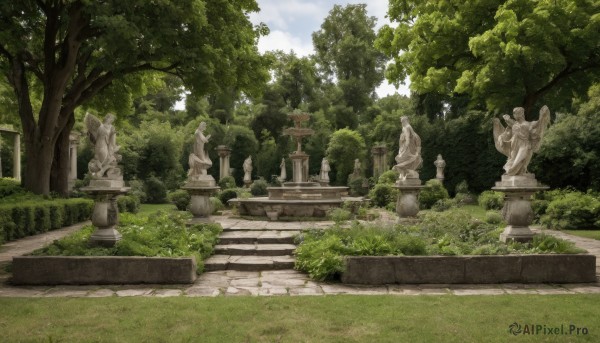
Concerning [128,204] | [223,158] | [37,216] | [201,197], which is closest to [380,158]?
[223,158]

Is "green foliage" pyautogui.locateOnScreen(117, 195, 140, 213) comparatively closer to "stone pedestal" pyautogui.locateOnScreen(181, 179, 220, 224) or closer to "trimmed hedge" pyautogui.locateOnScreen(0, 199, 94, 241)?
"trimmed hedge" pyautogui.locateOnScreen(0, 199, 94, 241)

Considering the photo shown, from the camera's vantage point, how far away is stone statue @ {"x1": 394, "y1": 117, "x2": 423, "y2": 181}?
39.0ft

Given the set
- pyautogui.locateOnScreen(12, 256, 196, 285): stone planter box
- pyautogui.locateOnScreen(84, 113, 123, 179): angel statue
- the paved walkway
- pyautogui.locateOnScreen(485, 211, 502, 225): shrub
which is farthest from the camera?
pyautogui.locateOnScreen(485, 211, 502, 225): shrub

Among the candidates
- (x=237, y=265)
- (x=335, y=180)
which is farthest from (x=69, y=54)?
(x=335, y=180)

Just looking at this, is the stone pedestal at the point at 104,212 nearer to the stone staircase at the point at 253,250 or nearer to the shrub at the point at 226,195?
the stone staircase at the point at 253,250

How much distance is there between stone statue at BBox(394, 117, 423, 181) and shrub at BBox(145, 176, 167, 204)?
17633 mm

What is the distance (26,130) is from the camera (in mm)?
15867

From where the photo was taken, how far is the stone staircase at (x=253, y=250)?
890 centimetres

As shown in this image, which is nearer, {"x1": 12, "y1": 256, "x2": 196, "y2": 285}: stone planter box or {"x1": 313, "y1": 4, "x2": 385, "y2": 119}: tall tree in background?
{"x1": 12, "y1": 256, "x2": 196, "y2": 285}: stone planter box

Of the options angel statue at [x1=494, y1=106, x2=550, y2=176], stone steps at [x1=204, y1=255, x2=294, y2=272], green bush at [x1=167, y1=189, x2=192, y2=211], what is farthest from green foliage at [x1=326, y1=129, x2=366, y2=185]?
stone steps at [x1=204, y1=255, x2=294, y2=272]

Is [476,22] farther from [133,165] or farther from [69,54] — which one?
[133,165]

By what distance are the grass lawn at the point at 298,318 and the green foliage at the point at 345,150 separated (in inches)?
1144

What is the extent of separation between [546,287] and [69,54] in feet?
47.8

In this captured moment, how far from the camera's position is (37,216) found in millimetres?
13922
